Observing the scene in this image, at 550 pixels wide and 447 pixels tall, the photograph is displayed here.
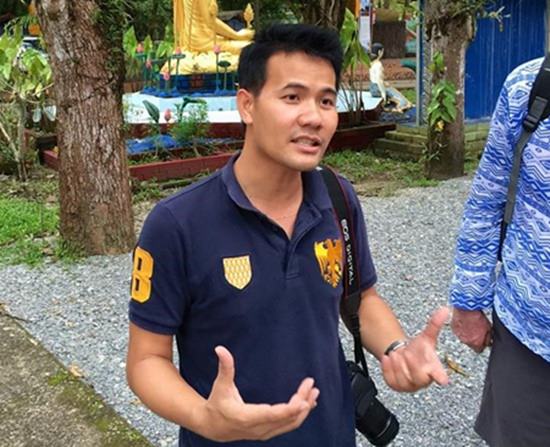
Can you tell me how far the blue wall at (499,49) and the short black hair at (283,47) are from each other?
30.7ft

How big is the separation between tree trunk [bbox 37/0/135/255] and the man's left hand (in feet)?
14.1

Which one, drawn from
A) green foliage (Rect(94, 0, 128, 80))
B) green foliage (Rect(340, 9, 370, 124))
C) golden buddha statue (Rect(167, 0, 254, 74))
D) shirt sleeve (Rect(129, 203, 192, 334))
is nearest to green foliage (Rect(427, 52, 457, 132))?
green foliage (Rect(340, 9, 370, 124))

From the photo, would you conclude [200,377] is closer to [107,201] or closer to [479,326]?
[479,326]

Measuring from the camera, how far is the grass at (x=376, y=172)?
8.25 meters

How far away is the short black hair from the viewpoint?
1504mm

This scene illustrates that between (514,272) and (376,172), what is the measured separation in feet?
24.4

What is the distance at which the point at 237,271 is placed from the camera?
1.45m

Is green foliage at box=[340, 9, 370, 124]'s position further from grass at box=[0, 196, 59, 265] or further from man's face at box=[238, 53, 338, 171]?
man's face at box=[238, 53, 338, 171]

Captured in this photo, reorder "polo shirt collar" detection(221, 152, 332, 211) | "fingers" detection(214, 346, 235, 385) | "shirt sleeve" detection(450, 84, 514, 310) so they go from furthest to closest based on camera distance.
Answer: "shirt sleeve" detection(450, 84, 514, 310) < "polo shirt collar" detection(221, 152, 332, 211) < "fingers" detection(214, 346, 235, 385)

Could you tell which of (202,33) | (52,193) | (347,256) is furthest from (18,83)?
(347,256)

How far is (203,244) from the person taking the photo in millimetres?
1447

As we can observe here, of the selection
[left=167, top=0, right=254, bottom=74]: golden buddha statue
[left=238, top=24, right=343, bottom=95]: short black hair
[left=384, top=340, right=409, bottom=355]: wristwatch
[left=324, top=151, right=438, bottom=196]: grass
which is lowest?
[left=324, top=151, right=438, bottom=196]: grass

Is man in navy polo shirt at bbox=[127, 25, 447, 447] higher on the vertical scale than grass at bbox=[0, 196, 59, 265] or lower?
higher

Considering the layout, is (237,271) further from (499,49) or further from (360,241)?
(499,49)
